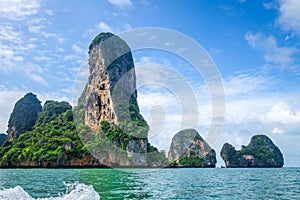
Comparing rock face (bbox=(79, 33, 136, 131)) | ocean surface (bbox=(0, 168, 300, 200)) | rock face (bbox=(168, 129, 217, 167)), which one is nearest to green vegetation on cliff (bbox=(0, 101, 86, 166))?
rock face (bbox=(79, 33, 136, 131))

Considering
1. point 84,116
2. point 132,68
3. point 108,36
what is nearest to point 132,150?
point 84,116

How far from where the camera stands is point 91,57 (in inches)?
3275

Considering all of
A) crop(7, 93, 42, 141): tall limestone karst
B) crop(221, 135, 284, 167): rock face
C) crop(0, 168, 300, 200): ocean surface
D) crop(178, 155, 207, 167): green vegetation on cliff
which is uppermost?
crop(7, 93, 42, 141): tall limestone karst

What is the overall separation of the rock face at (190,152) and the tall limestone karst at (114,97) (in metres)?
18.9

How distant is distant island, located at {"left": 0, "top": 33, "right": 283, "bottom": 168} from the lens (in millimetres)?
59969

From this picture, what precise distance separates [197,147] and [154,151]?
35.0 m

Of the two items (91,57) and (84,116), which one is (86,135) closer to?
(84,116)

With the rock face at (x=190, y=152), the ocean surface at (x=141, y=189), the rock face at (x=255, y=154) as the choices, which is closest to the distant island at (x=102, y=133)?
the rock face at (x=190, y=152)

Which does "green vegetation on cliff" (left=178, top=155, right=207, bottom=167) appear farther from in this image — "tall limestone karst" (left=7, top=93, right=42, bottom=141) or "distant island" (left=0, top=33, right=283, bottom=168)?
"tall limestone karst" (left=7, top=93, right=42, bottom=141)

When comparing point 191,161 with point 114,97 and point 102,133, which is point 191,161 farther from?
point 102,133

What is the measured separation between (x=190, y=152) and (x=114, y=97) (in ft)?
114

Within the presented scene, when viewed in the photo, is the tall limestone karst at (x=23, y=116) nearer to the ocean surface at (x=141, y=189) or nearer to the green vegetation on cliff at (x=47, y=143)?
the green vegetation on cliff at (x=47, y=143)

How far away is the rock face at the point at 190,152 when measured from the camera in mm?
90938

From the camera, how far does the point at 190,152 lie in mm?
97062
